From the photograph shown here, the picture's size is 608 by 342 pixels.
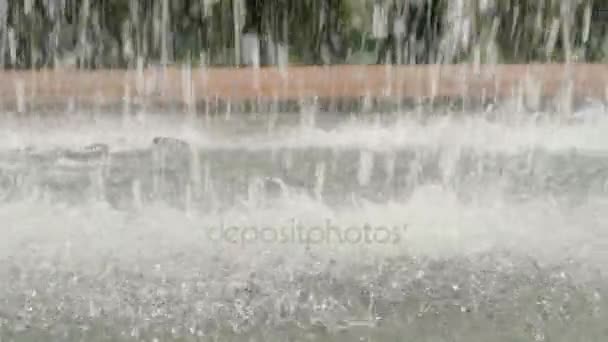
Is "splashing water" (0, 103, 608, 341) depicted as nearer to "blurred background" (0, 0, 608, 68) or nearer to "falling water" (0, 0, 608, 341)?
"falling water" (0, 0, 608, 341)

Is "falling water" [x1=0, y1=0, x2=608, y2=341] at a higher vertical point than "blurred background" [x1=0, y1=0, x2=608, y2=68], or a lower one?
lower

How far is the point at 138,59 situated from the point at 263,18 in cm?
52

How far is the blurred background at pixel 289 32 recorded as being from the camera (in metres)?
3.37

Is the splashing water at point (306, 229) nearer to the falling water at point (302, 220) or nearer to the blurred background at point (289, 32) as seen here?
the falling water at point (302, 220)

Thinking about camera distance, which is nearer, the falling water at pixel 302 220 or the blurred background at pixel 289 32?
the falling water at pixel 302 220

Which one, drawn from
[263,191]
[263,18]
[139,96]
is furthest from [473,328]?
[263,18]

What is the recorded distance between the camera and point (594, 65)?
2.74 metres

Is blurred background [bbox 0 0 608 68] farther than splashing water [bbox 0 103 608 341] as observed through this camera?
Yes

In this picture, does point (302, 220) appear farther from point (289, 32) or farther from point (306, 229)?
point (289, 32)

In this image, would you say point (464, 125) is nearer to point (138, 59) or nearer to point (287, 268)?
point (287, 268)

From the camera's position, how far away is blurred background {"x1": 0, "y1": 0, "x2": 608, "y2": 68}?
11.0 ft

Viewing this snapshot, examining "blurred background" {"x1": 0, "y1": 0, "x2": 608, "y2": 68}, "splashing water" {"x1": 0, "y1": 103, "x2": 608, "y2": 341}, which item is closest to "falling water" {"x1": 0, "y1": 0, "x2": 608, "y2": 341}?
"splashing water" {"x1": 0, "y1": 103, "x2": 608, "y2": 341}

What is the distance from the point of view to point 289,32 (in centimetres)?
347

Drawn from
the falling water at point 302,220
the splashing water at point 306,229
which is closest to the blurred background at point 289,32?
the falling water at point 302,220
